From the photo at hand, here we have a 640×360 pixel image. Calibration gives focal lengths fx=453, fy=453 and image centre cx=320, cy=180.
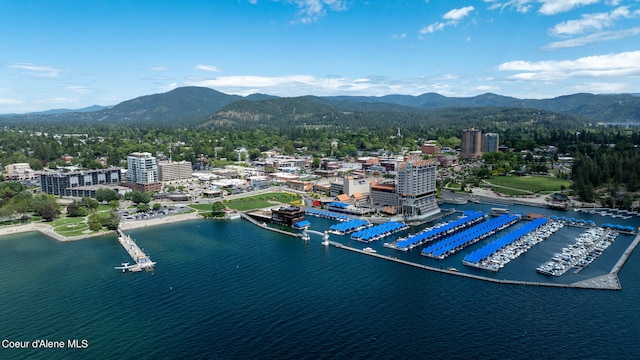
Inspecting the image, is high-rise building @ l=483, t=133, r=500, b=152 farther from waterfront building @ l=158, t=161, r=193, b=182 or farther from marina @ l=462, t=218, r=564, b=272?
waterfront building @ l=158, t=161, r=193, b=182

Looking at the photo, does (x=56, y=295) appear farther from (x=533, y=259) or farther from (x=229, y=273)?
(x=533, y=259)

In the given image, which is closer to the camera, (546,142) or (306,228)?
(306,228)

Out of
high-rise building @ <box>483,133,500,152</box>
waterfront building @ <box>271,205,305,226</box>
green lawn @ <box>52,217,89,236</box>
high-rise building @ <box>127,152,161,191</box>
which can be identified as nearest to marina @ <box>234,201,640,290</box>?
waterfront building @ <box>271,205,305,226</box>

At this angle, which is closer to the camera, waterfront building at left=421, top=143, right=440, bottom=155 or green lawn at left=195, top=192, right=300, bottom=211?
green lawn at left=195, top=192, right=300, bottom=211

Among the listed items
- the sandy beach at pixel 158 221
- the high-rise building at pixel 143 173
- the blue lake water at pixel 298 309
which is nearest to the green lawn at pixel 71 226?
the sandy beach at pixel 158 221

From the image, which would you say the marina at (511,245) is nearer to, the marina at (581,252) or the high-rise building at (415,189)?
the marina at (581,252)

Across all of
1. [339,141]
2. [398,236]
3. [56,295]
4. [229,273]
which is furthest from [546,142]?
[56,295]

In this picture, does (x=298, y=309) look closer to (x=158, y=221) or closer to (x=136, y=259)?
(x=136, y=259)

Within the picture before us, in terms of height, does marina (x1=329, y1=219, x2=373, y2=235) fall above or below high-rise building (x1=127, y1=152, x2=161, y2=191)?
below
